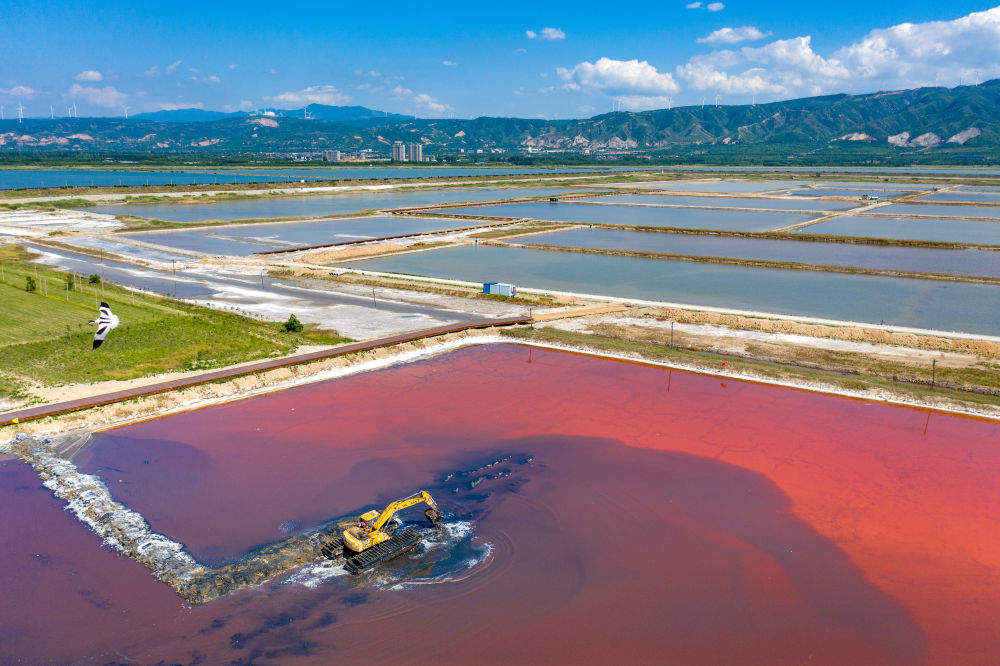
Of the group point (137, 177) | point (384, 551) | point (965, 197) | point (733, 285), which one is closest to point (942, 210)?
point (965, 197)

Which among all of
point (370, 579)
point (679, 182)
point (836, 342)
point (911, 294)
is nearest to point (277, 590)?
point (370, 579)

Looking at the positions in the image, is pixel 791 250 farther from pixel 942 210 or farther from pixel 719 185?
pixel 719 185

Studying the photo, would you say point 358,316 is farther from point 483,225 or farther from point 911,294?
point 483,225

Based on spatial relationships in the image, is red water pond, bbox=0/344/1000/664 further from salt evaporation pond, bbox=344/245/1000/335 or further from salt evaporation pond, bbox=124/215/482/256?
salt evaporation pond, bbox=124/215/482/256

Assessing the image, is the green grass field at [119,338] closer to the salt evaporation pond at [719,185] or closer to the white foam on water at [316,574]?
the white foam on water at [316,574]

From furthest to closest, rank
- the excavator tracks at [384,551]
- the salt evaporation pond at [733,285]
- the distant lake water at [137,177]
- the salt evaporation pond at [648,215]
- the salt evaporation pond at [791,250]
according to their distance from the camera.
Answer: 1. the distant lake water at [137,177]
2. the salt evaporation pond at [648,215]
3. the salt evaporation pond at [791,250]
4. the salt evaporation pond at [733,285]
5. the excavator tracks at [384,551]

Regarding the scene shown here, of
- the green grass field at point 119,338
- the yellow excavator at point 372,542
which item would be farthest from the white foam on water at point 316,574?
the green grass field at point 119,338
